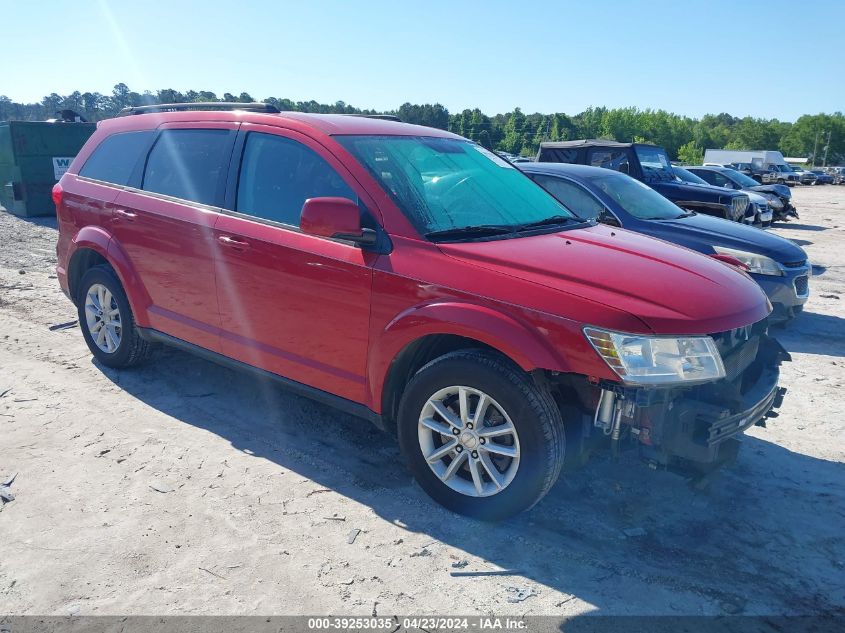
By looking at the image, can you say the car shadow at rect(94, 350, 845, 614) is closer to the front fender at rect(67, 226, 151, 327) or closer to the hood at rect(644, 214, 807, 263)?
the front fender at rect(67, 226, 151, 327)

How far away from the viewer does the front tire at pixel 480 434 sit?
3.01m

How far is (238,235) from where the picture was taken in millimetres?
3980

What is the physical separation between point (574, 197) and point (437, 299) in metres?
4.45

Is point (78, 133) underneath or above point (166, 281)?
above

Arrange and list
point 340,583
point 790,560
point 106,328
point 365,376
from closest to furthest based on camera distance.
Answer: point 340,583 < point 790,560 < point 365,376 < point 106,328

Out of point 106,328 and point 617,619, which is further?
point 106,328

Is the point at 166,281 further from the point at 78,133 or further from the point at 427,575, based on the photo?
the point at 78,133

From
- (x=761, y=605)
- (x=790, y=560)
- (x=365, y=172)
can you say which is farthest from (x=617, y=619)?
(x=365, y=172)

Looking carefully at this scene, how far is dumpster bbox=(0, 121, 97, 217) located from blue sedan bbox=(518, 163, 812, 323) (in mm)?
11643

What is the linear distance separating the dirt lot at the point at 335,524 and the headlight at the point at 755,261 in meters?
2.03

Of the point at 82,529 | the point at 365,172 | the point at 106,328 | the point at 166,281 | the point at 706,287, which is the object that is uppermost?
the point at 365,172

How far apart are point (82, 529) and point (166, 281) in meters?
1.86

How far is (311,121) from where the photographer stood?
13.0 feet

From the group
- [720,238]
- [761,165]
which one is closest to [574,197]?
[720,238]
